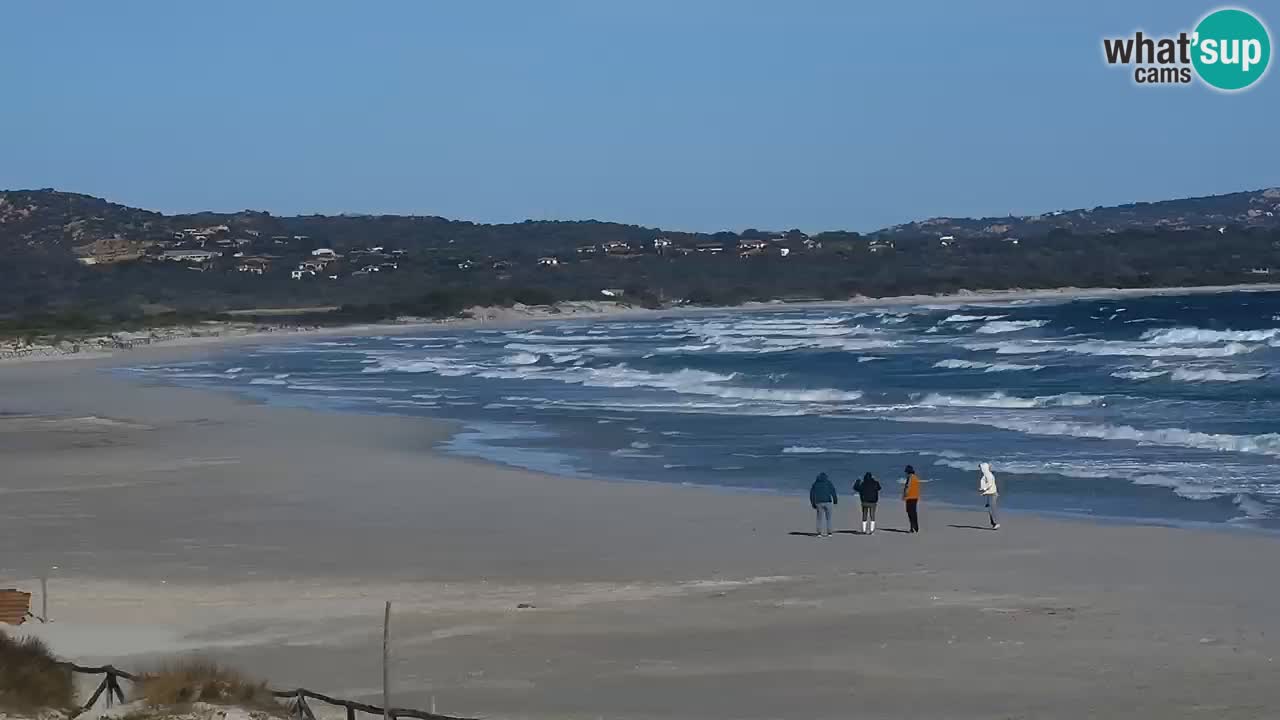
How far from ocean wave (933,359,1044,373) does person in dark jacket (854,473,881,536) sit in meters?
27.5

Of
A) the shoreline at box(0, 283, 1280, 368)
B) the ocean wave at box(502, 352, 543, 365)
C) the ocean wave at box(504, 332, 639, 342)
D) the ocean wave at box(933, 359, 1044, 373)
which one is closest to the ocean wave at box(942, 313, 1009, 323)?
the ocean wave at box(504, 332, 639, 342)

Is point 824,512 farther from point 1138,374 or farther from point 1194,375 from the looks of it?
point 1138,374

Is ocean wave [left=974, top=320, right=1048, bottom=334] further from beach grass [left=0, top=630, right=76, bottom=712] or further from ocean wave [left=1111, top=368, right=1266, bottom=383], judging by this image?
beach grass [left=0, top=630, right=76, bottom=712]

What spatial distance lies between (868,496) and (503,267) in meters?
136

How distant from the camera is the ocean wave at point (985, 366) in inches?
1836

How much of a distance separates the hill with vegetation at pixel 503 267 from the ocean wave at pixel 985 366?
2241 inches

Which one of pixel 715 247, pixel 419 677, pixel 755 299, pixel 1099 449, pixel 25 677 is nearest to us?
pixel 25 677

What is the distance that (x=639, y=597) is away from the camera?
15461mm

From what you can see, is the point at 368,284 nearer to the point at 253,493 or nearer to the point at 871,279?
the point at 871,279

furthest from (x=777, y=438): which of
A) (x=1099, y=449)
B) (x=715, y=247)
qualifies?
(x=715, y=247)

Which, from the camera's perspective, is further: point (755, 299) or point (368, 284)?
point (368, 284)

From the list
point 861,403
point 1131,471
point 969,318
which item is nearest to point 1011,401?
point 861,403

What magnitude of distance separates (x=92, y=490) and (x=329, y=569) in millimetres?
8122

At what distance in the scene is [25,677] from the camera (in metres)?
10.7
